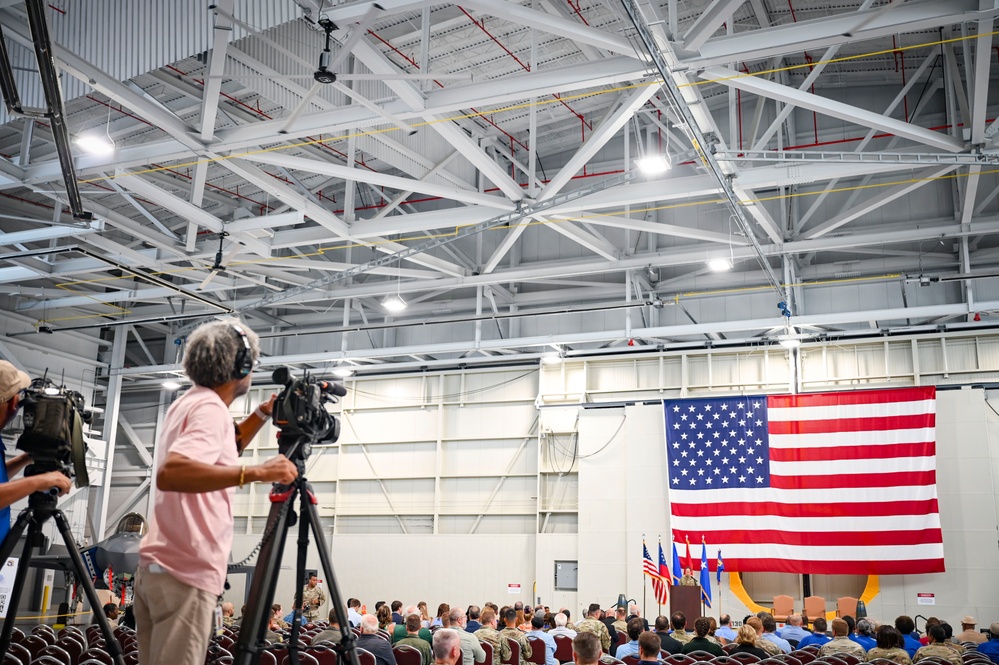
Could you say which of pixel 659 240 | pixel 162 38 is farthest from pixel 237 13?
pixel 659 240

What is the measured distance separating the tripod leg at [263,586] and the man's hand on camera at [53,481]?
0.91 metres

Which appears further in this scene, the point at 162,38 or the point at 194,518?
the point at 162,38

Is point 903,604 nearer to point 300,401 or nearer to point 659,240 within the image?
point 659,240

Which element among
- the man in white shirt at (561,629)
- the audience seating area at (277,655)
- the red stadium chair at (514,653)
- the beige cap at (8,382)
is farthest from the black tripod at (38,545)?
the man in white shirt at (561,629)

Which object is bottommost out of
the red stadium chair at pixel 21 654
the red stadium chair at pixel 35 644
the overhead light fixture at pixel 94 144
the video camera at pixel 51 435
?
the red stadium chair at pixel 35 644

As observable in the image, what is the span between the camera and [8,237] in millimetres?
15297

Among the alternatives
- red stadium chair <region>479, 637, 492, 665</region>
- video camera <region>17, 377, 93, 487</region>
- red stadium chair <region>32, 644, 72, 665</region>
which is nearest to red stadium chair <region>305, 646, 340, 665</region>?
red stadium chair <region>32, 644, 72, 665</region>

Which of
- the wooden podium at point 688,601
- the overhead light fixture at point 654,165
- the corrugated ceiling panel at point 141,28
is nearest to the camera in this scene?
the corrugated ceiling panel at point 141,28

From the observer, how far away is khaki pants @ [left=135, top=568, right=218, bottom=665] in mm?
2314

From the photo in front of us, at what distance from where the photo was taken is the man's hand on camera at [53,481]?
294cm

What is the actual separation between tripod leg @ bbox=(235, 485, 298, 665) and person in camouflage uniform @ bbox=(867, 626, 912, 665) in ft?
24.4

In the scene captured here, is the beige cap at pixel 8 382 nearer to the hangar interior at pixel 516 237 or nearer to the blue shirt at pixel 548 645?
the hangar interior at pixel 516 237

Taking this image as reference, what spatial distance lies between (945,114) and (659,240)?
20.2 feet

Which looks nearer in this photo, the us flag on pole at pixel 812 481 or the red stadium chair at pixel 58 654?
the red stadium chair at pixel 58 654
